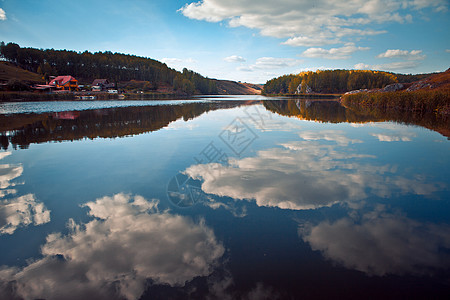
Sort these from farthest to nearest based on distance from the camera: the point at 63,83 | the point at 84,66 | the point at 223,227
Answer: the point at 84,66 < the point at 63,83 < the point at 223,227

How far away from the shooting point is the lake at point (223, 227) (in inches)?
161

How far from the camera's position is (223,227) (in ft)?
18.7

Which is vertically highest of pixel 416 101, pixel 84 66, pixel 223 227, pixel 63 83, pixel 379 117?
pixel 84 66

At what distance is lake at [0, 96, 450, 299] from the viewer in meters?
4.09

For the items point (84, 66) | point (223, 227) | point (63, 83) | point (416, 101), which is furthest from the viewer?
point (84, 66)

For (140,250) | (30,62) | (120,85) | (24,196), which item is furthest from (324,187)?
(30,62)

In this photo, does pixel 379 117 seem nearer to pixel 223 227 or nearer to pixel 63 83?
pixel 223 227

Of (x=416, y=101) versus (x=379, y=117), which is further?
(x=416, y=101)

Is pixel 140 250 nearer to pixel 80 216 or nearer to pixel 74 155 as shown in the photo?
pixel 80 216

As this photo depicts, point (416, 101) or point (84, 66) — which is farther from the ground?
point (84, 66)

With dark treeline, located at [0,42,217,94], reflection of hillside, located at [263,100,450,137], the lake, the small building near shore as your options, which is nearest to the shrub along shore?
reflection of hillside, located at [263,100,450,137]

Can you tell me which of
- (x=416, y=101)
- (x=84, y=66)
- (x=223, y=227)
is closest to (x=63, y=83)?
(x=84, y=66)

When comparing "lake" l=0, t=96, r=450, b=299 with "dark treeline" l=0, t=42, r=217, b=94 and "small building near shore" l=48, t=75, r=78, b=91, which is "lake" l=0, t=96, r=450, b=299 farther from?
"dark treeline" l=0, t=42, r=217, b=94

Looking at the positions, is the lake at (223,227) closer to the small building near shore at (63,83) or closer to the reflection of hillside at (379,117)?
the reflection of hillside at (379,117)
